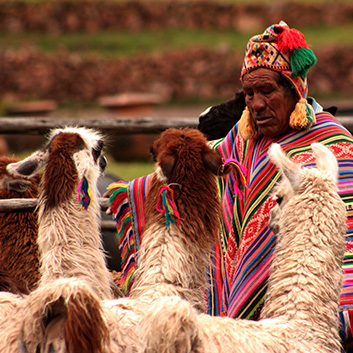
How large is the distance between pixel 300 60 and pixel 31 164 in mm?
1657

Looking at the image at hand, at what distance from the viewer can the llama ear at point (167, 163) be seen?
309 centimetres

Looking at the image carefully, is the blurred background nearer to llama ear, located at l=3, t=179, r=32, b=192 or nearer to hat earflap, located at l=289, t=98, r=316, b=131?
llama ear, located at l=3, t=179, r=32, b=192

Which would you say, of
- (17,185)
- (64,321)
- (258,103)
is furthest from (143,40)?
(64,321)

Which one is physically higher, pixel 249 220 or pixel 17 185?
pixel 17 185

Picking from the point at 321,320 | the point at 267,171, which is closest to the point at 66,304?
the point at 321,320

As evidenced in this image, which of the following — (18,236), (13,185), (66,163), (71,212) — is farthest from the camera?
(13,185)

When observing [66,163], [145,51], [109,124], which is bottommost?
[66,163]

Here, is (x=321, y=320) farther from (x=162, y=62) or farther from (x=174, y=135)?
(x=162, y=62)

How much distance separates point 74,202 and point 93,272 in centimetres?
41

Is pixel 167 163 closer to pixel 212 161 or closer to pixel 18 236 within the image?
pixel 212 161

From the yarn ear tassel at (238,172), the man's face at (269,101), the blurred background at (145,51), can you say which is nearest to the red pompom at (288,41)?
the man's face at (269,101)

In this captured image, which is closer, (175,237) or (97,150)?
(175,237)

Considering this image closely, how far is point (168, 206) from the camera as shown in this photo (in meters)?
3.04

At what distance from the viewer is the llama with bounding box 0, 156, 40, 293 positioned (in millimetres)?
4473
